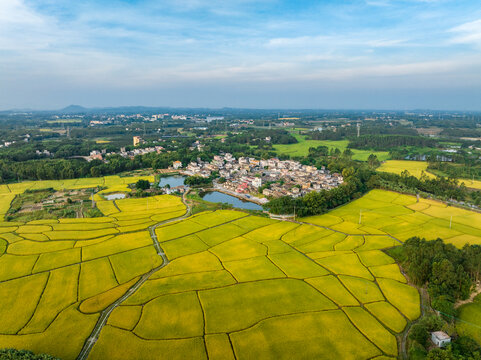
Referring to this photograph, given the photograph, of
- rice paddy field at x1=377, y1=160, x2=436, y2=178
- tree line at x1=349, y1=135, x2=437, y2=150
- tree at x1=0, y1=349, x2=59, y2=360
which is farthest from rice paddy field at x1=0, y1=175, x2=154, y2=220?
tree line at x1=349, y1=135, x2=437, y2=150

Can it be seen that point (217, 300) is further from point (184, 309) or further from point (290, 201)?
point (290, 201)

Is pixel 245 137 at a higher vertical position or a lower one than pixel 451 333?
higher

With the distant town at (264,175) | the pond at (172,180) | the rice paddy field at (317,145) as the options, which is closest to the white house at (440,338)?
the distant town at (264,175)

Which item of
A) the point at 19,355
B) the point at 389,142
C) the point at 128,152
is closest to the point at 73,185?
the point at 128,152

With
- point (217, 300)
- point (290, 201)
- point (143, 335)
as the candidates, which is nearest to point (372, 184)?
point (290, 201)

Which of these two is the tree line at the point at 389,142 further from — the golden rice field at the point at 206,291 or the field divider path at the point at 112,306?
the field divider path at the point at 112,306
